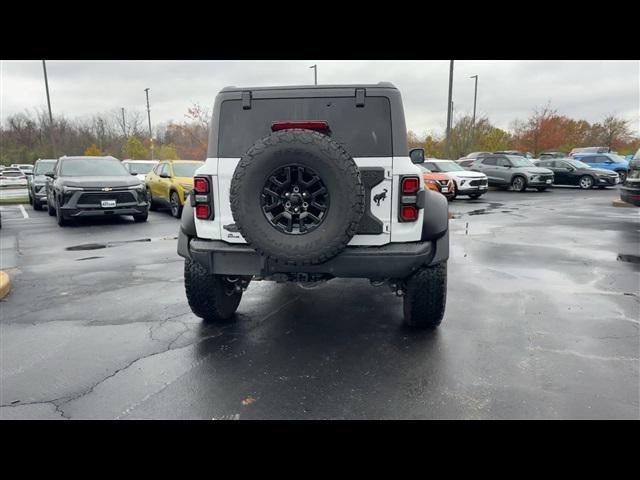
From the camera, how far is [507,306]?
4.59m

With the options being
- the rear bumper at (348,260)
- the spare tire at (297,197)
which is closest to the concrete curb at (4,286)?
the rear bumper at (348,260)

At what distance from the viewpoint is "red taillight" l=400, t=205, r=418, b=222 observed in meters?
3.31

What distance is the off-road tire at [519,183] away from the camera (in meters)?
19.4

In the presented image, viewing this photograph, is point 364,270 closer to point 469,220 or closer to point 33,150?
point 469,220

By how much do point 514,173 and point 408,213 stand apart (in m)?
18.3

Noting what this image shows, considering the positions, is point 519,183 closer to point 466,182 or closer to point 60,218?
point 466,182

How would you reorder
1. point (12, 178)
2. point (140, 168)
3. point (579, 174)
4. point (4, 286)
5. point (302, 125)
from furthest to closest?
point (12, 178) < point (579, 174) < point (140, 168) < point (4, 286) < point (302, 125)

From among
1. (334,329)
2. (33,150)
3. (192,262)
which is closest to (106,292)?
(192,262)

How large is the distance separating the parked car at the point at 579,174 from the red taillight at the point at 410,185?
825 inches

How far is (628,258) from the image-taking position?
671 centimetres

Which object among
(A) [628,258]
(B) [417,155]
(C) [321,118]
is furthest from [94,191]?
(A) [628,258]

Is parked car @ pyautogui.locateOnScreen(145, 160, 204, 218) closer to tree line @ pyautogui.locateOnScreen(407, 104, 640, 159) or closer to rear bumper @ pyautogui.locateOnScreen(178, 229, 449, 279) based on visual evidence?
rear bumper @ pyautogui.locateOnScreen(178, 229, 449, 279)

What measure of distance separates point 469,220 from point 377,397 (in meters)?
9.12

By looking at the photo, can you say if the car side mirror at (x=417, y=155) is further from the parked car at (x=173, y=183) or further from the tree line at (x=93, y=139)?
the tree line at (x=93, y=139)
